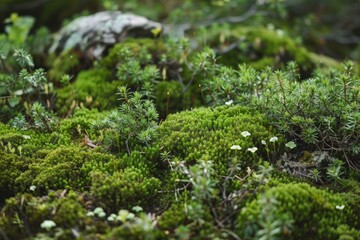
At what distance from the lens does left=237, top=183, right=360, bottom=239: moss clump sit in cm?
320

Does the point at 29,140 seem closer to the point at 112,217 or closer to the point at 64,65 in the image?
the point at 112,217

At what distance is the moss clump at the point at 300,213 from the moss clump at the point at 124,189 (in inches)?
33.5

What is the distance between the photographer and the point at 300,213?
11.0 ft

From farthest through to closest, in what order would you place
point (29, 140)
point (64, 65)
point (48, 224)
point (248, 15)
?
1. point (248, 15)
2. point (64, 65)
3. point (29, 140)
4. point (48, 224)

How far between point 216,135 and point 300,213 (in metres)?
1.17

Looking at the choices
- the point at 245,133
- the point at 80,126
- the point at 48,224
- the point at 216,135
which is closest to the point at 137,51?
the point at 80,126

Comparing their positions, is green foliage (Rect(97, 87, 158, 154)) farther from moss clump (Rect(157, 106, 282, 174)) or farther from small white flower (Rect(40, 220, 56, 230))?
small white flower (Rect(40, 220, 56, 230))

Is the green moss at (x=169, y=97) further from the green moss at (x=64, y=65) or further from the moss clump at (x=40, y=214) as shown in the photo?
the moss clump at (x=40, y=214)

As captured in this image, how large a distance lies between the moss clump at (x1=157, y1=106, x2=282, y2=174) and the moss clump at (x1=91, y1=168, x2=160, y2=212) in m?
0.45

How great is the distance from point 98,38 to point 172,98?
5.15 ft

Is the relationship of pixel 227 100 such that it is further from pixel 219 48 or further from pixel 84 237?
pixel 84 237

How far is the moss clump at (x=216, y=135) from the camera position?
395cm

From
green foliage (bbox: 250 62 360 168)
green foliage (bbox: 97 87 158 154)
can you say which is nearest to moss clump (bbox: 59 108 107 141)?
green foliage (bbox: 97 87 158 154)

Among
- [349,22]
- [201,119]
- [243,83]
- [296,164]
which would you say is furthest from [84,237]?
[349,22]
